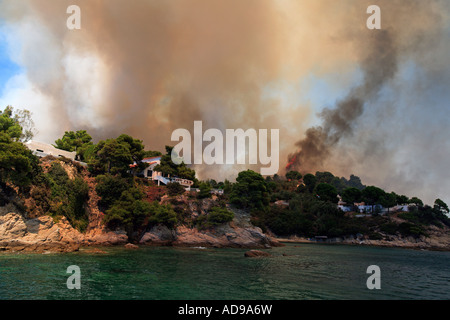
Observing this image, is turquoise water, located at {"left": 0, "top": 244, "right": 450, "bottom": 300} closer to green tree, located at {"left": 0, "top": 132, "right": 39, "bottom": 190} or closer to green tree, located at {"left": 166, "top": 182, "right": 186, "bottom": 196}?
green tree, located at {"left": 0, "top": 132, "right": 39, "bottom": 190}

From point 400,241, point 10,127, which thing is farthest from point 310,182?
point 10,127

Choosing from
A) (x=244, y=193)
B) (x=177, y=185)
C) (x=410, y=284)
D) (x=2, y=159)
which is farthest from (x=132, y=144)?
(x=410, y=284)

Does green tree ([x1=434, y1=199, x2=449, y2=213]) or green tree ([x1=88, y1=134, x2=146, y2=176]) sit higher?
green tree ([x1=88, y1=134, x2=146, y2=176])

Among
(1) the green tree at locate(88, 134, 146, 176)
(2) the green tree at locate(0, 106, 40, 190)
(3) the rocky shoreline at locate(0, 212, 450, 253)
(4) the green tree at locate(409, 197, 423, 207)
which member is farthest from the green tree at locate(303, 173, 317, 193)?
(2) the green tree at locate(0, 106, 40, 190)

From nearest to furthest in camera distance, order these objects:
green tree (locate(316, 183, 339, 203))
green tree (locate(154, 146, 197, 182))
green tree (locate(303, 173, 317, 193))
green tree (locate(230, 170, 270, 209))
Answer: green tree (locate(154, 146, 197, 182)) < green tree (locate(230, 170, 270, 209)) < green tree (locate(316, 183, 339, 203)) < green tree (locate(303, 173, 317, 193))

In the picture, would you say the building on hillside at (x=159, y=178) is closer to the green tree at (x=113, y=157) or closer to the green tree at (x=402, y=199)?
the green tree at (x=113, y=157)

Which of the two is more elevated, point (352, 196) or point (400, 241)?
point (352, 196)

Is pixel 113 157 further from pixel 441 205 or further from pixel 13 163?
pixel 441 205

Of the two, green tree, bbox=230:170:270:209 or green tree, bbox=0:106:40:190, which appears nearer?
green tree, bbox=0:106:40:190
